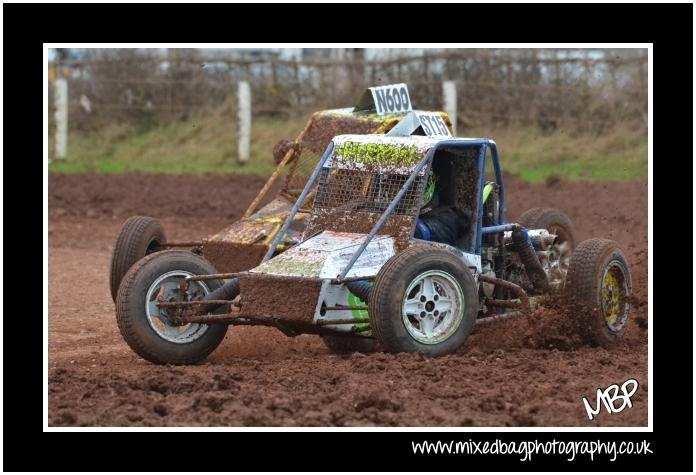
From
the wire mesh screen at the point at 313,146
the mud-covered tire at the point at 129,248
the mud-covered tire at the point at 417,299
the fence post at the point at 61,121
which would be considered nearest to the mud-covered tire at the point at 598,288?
the mud-covered tire at the point at 417,299

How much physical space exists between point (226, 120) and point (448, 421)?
1911cm

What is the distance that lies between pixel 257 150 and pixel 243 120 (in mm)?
636

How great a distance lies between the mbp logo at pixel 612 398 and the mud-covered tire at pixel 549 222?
11.4ft

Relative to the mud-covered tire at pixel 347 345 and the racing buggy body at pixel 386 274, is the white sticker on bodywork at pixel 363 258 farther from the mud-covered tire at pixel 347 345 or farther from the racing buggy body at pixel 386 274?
the mud-covered tire at pixel 347 345

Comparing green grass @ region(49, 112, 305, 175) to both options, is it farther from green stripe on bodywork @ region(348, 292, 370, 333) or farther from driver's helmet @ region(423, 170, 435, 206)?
green stripe on bodywork @ region(348, 292, 370, 333)

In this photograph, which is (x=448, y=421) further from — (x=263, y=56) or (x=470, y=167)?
(x=263, y=56)

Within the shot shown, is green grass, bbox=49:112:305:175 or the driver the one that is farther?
green grass, bbox=49:112:305:175

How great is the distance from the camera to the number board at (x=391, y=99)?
11.9 meters

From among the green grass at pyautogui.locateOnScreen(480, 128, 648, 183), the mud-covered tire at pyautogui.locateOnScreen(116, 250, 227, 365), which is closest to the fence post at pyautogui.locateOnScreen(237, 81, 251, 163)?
the green grass at pyautogui.locateOnScreen(480, 128, 648, 183)

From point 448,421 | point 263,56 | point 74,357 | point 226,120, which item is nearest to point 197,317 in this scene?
point 74,357

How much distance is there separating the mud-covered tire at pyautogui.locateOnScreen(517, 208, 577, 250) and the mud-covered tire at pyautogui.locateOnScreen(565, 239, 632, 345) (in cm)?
144

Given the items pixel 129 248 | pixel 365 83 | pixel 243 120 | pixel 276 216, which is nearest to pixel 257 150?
pixel 243 120

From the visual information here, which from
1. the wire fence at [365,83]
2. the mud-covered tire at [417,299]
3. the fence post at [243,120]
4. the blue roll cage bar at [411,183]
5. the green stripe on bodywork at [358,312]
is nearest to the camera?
the mud-covered tire at [417,299]

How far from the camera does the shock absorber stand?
9.99 m
